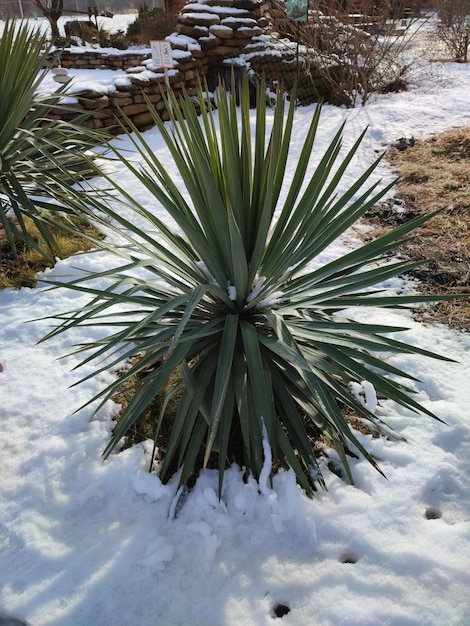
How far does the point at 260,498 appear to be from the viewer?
1.80 meters

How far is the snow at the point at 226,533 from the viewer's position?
1.50m

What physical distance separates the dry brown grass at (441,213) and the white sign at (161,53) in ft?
9.75

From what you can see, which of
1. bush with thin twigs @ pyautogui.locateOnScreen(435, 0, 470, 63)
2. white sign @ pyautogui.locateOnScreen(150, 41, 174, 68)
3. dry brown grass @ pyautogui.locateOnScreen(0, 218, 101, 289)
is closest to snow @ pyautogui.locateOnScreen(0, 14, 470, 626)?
dry brown grass @ pyautogui.locateOnScreen(0, 218, 101, 289)

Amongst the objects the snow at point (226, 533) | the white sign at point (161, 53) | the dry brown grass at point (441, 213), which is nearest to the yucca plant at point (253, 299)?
the snow at point (226, 533)

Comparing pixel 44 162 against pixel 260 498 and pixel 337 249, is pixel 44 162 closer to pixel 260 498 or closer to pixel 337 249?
pixel 337 249

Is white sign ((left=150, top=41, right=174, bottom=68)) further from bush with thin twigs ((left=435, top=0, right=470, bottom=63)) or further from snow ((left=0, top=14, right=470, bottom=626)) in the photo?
bush with thin twigs ((left=435, top=0, right=470, bottom=63))

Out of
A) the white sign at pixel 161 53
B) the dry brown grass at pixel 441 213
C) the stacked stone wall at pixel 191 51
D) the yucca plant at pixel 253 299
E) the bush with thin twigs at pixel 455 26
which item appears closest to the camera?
the yucca plant at pixel 253 299

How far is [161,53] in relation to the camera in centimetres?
586

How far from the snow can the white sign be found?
495cm

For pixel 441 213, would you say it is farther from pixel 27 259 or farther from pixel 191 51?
pixel 191 51

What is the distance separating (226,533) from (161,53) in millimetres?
5807

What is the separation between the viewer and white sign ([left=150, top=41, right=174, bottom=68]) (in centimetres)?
582

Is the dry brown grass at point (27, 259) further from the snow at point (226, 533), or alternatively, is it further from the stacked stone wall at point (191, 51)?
the stacked stone wall at point (191, 51)

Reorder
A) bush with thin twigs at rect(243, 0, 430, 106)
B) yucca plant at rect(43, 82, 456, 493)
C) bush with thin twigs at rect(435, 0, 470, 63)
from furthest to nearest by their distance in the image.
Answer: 1. bush with thin twigs at rect(435, 0, 470, 63)
2. bush with thin twigs at rect(243, 0, 430, 106)
3. yucca plant at rect(43, 82, 456, 493)
